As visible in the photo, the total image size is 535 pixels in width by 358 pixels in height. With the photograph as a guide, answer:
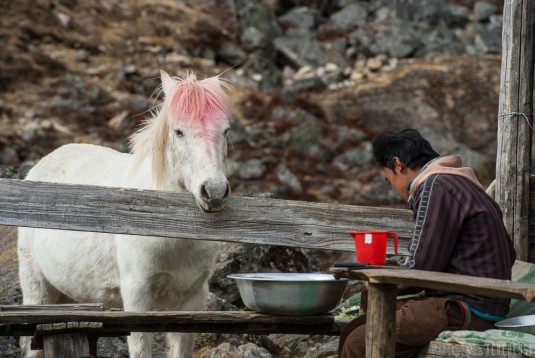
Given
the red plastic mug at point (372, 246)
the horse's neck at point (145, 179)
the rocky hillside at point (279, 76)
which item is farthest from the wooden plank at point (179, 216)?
the rocky hillside at point (279, 76)

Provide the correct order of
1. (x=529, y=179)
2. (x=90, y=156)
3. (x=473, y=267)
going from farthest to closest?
(x=90, y=156)
(x=529, y=179)
(x=473, y=267)

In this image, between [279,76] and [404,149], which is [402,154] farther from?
[279,76]

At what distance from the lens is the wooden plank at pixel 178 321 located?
13.1 feet

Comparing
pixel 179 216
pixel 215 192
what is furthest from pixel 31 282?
pixel 215 192

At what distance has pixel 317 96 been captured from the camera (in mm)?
24672

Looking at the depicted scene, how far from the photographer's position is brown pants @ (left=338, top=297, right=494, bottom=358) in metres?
3.77

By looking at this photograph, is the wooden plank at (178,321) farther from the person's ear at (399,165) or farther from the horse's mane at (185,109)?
the horse's mane at (185,109)

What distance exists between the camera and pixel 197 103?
484 centimetres

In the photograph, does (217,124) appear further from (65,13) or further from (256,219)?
(65,13)

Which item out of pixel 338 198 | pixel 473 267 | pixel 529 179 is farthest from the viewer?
pixel 338 198

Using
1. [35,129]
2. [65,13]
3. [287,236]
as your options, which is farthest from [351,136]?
[287,236]

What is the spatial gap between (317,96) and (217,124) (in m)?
20.1

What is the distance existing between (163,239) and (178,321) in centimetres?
87

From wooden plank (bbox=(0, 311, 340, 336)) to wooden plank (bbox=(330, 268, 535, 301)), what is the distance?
2.26ft
